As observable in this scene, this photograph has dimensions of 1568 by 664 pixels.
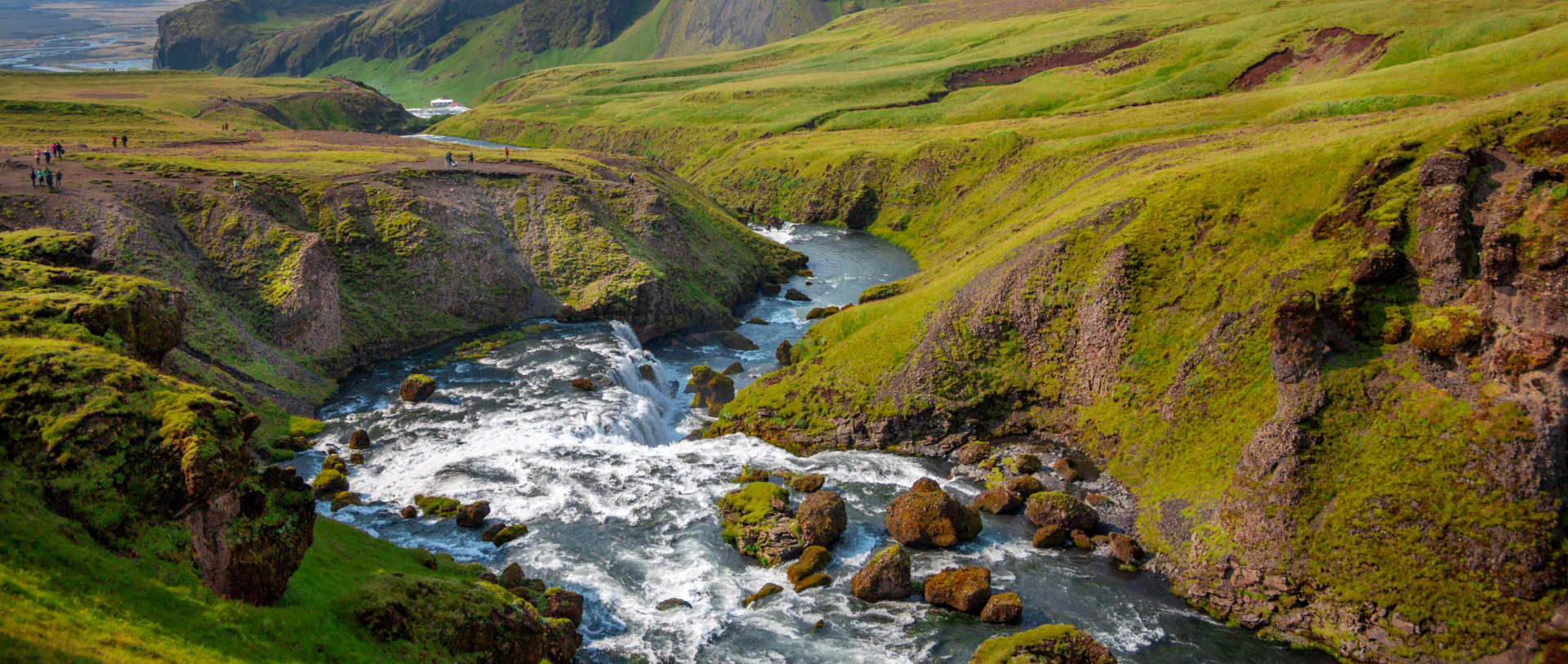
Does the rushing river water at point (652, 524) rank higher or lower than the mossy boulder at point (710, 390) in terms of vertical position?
lower

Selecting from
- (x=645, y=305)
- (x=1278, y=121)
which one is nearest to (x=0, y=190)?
(x=645, y=305)

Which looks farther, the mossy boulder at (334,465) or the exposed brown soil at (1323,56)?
the exposed brown soil at (1323,56)

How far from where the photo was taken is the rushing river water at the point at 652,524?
1261 inches

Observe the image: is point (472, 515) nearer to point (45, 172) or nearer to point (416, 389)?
point (416, 389)

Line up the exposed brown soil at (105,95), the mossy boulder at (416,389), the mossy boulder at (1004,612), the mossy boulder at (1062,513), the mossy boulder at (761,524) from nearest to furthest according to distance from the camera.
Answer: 1. the mossy boulder at (1004,612)
2. the mossy boulder at (761,524)
3. the mossy boulder at (1062,513)
4. the mossy boulder at (416,389)
5. the exposed brown soil at (105,95)

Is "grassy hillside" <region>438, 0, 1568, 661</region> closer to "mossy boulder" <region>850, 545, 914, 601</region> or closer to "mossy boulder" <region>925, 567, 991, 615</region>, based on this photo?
"mossy boulder" <region>925, 567, 991, 615</region>

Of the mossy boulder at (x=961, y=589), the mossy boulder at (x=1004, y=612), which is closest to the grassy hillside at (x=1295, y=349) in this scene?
the mossy boulder at (x=1004, y=612)

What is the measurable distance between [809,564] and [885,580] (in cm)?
376

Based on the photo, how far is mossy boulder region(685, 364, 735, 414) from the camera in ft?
187

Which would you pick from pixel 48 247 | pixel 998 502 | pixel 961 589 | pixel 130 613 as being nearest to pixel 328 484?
pixel 48 247

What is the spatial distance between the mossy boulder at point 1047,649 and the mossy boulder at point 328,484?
32432mm

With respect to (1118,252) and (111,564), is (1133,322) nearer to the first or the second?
(1118,252)

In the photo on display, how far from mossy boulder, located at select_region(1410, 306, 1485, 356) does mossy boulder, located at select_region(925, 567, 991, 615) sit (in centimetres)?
2083

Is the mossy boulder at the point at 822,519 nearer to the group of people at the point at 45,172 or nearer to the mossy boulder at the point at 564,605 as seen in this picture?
the mossy boulder at the point at 564,605
